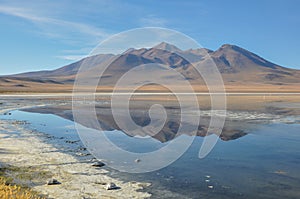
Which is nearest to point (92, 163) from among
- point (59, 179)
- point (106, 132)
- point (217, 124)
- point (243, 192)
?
point (59, 179)

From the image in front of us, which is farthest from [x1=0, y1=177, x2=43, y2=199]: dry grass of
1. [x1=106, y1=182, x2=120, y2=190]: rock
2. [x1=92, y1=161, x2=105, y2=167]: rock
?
[x1=92, y1=161, x2=105, y2=167]: rock

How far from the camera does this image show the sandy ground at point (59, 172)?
9383 mm

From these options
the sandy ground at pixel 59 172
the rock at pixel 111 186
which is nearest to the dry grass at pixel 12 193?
the sandy ground at pixel 59 172

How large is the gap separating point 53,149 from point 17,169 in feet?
11.6

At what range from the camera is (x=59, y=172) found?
37.4 feet

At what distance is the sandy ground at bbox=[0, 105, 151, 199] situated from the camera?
9383mm

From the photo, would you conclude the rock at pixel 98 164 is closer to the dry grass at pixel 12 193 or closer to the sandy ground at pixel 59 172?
the sandy ground at pixel 59 172

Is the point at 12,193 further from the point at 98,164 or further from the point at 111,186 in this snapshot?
the point at 98,164

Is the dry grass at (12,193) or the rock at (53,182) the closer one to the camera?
the dry grass at (12,193)

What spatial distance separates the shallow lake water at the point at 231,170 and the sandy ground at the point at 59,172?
682 millimetres

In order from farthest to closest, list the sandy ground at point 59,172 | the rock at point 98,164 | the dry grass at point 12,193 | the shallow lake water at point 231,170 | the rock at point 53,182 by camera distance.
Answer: the rock at point 98,164 → the rock at point 53,182 → the shallow lake water at point 231,170 → the sandy ground at point 59,172 → the dry grass at point 12,193

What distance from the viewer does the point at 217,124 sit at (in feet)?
79.9

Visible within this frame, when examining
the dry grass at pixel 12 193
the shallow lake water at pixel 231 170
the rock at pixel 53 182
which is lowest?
the shallow lake water at pixel 231 170

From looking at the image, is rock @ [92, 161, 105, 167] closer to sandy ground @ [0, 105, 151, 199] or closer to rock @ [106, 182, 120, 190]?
sandy ground @ [0, 105, 151, 199]
